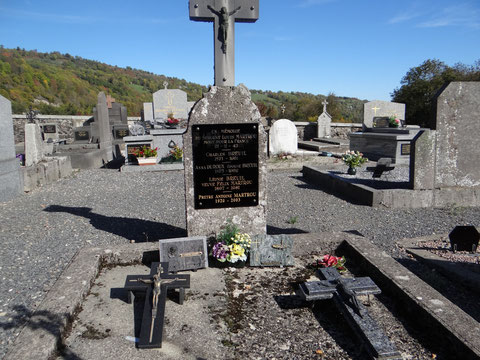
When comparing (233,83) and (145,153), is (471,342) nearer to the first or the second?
(233,83)

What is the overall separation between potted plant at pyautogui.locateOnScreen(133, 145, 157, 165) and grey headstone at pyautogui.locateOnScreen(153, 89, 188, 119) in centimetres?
598

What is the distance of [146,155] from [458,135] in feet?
29.1

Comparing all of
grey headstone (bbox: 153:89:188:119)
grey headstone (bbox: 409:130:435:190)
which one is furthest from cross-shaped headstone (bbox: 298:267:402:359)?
grey headstone (bbox: 153:89:188:119)

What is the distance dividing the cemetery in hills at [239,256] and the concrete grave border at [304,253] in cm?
1

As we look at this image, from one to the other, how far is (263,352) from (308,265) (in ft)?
5.27

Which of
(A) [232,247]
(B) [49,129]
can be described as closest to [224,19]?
(A) [232,247]

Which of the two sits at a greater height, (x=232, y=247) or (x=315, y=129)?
(x=315, y=129)

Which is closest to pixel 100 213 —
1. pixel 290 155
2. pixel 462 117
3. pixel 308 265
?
pixel 308 265

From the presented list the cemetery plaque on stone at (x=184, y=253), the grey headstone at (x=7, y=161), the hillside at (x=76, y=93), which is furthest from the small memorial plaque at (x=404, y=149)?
the hillside at (x=76, y=93)

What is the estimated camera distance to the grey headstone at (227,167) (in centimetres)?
418

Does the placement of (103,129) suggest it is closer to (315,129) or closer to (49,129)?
(49,129)

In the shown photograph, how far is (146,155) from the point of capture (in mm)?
11969

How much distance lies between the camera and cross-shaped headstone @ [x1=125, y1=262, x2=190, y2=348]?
8.55ft

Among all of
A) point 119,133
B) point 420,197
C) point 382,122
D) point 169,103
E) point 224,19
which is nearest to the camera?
point 224,19
